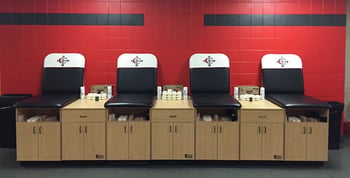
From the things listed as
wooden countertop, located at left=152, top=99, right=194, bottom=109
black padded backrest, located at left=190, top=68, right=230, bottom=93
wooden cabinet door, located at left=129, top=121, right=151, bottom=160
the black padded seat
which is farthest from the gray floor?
black padded backrest, located at left=190, top=68, right=230, bottom=93

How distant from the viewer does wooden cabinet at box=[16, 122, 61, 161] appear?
3.53 meters

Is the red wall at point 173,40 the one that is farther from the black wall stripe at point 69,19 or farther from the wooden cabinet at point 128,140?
the wooden cabinet at point 128,140

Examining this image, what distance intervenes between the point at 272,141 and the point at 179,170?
3.59 ft

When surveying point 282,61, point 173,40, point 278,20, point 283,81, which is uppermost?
point 278,20

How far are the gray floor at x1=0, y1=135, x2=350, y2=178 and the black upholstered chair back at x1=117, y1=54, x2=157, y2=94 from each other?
1.14 meters

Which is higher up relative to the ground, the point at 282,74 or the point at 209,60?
the point at 209,60

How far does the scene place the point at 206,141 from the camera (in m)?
3.59

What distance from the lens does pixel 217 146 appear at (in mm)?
3580

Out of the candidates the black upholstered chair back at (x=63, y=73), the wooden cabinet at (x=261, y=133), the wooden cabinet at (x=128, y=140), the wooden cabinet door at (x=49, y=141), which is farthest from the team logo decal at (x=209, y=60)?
the wooden cabinet door at (x=49, y=141)

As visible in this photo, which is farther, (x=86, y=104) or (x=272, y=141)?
(x=86, y=104)

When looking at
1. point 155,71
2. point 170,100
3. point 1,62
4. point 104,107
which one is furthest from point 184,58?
point 1,62

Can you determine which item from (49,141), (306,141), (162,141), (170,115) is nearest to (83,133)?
(49,141)

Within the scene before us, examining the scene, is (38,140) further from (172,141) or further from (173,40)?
(173,40)

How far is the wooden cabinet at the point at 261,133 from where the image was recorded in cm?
354
